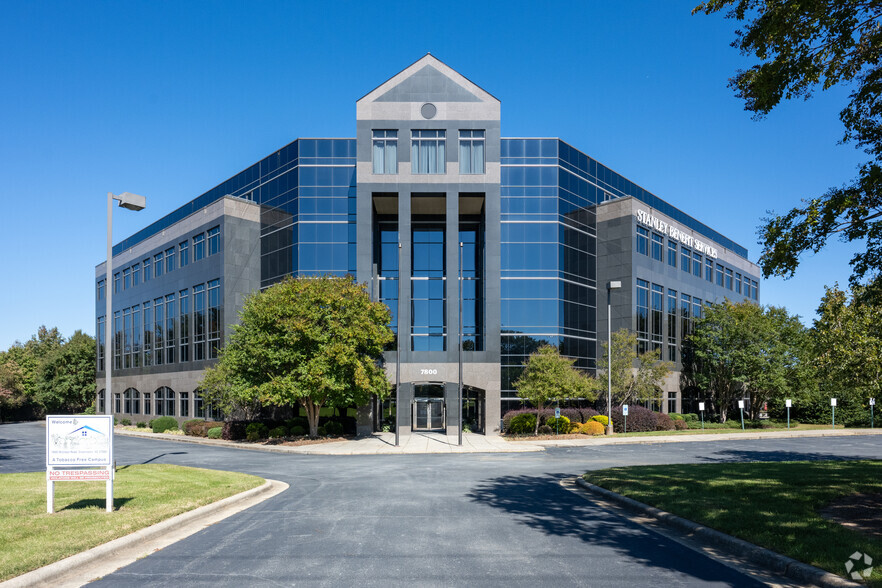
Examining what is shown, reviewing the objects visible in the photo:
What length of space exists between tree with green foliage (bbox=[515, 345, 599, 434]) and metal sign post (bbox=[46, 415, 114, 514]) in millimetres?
28450

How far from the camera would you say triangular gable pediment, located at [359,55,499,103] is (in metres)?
42.8

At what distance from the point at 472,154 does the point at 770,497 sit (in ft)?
109

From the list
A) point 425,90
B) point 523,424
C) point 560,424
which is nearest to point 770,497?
point 523,424

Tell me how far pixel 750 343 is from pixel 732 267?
18.4 meters

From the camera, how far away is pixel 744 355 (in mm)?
52281

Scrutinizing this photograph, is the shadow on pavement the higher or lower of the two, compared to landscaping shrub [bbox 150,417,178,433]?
higher

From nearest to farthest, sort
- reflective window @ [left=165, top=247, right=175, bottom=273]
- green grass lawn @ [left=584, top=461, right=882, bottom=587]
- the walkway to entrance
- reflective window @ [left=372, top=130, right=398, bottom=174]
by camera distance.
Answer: green grass lawn @ [left=584, top=461, right=882, bottom=587], the walkway to entrance, reflective window @ [left=372, top=130, right=398, bottom=174], reflective window @ [left=165, top=247, right=175, bottom=273]

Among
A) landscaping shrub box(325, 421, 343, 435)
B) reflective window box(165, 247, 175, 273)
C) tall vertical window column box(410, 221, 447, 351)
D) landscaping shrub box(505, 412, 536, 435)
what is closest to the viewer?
landscaping shrub box(325, 421, 343, 435)

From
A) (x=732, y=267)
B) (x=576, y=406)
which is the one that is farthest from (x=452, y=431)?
(x=732, y=267)

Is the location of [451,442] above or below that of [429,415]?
below

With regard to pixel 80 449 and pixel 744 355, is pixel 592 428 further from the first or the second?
pixel 80 449

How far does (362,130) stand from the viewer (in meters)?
42.5

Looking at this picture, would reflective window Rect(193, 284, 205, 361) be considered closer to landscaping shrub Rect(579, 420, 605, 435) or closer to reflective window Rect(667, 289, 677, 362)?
landscaping shrub Rect(579, 420, 605, 435)

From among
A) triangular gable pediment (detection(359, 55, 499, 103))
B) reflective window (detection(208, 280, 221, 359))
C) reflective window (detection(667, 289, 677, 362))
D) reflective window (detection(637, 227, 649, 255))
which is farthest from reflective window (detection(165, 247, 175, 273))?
reflective window (detection(667, 289, 677, 362))
